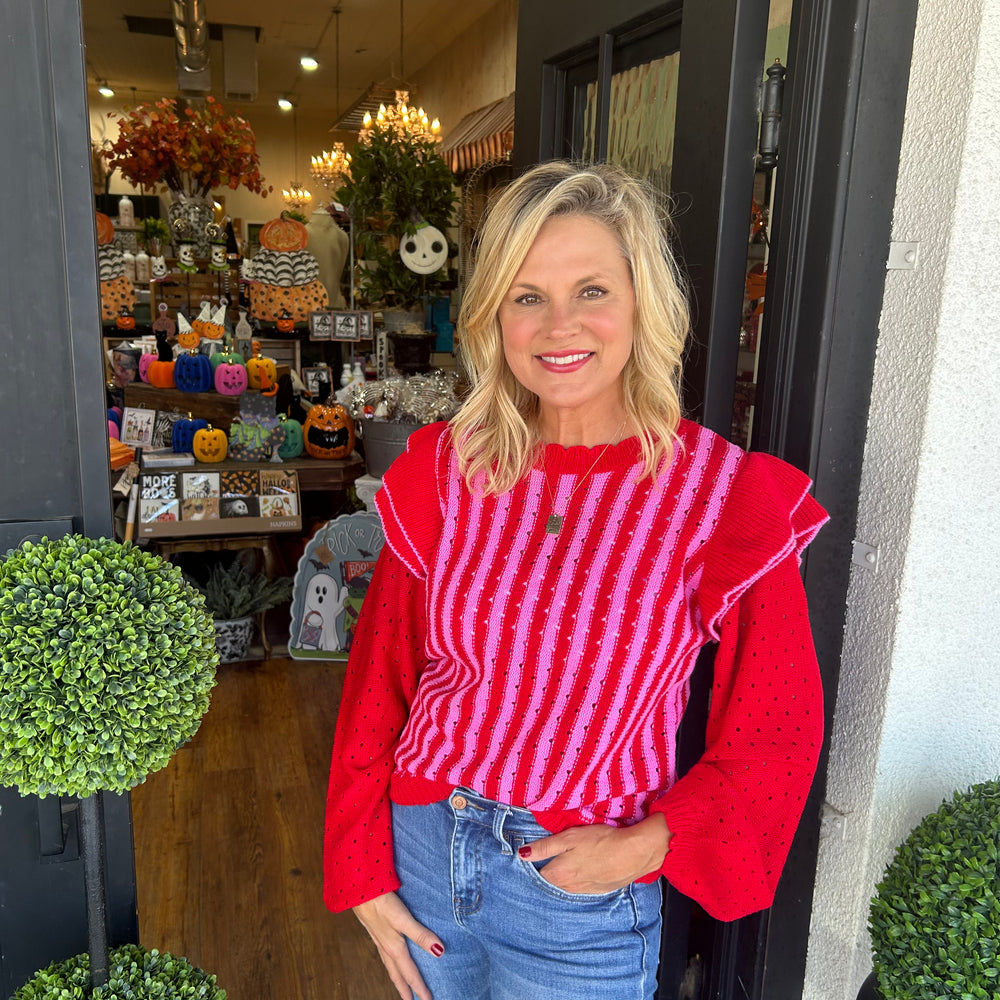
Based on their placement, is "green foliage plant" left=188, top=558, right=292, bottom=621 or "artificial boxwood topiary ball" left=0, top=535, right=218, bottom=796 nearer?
"artificial boxwood topiary ball" left=0, top=535, right=218, bottom=796

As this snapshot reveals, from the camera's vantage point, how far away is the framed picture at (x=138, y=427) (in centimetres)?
402

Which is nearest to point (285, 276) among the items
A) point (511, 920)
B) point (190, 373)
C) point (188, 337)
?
point (188, 337)

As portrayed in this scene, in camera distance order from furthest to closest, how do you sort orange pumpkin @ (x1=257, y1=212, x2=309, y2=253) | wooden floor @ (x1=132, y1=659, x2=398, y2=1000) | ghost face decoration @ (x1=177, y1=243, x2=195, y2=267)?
1. ghost face decoration @ (x1=177, y1=243, x2=195, y2=267)
2. orange pumpkin @ (x1=257, y1=212, x2=309, y2=253)
3. wooden floor @ (x1=132, y1=659, x2=398, y2=1000)

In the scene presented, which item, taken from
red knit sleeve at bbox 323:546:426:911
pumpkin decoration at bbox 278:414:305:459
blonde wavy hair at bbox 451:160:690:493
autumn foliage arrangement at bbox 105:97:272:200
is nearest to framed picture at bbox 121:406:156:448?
pumpkin decoration at bbox 278:414:305:459

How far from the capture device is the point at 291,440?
13.5 ft

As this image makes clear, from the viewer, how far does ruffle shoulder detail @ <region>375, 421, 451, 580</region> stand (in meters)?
1.27

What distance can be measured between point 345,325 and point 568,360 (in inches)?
152

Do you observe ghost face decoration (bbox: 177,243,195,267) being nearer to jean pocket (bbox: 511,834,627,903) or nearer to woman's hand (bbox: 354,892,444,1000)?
woman's hand (bbox: 354,892,444,1000)

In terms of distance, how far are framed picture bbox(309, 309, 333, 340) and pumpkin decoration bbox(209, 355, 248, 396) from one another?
0.67 meters

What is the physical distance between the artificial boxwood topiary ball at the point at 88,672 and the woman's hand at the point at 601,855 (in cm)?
47

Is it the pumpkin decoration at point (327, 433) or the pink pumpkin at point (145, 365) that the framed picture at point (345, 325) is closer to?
the pumpkin decoration at point (327, 433)

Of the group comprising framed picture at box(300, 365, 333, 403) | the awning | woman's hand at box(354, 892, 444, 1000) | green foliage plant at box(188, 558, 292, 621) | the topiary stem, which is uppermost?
the awning

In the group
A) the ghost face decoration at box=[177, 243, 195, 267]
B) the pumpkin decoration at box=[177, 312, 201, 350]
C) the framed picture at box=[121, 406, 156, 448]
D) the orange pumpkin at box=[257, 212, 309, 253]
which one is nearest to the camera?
the framed picture at box=[121, 406, 156, 448]

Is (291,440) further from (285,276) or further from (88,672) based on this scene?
(88,672)
